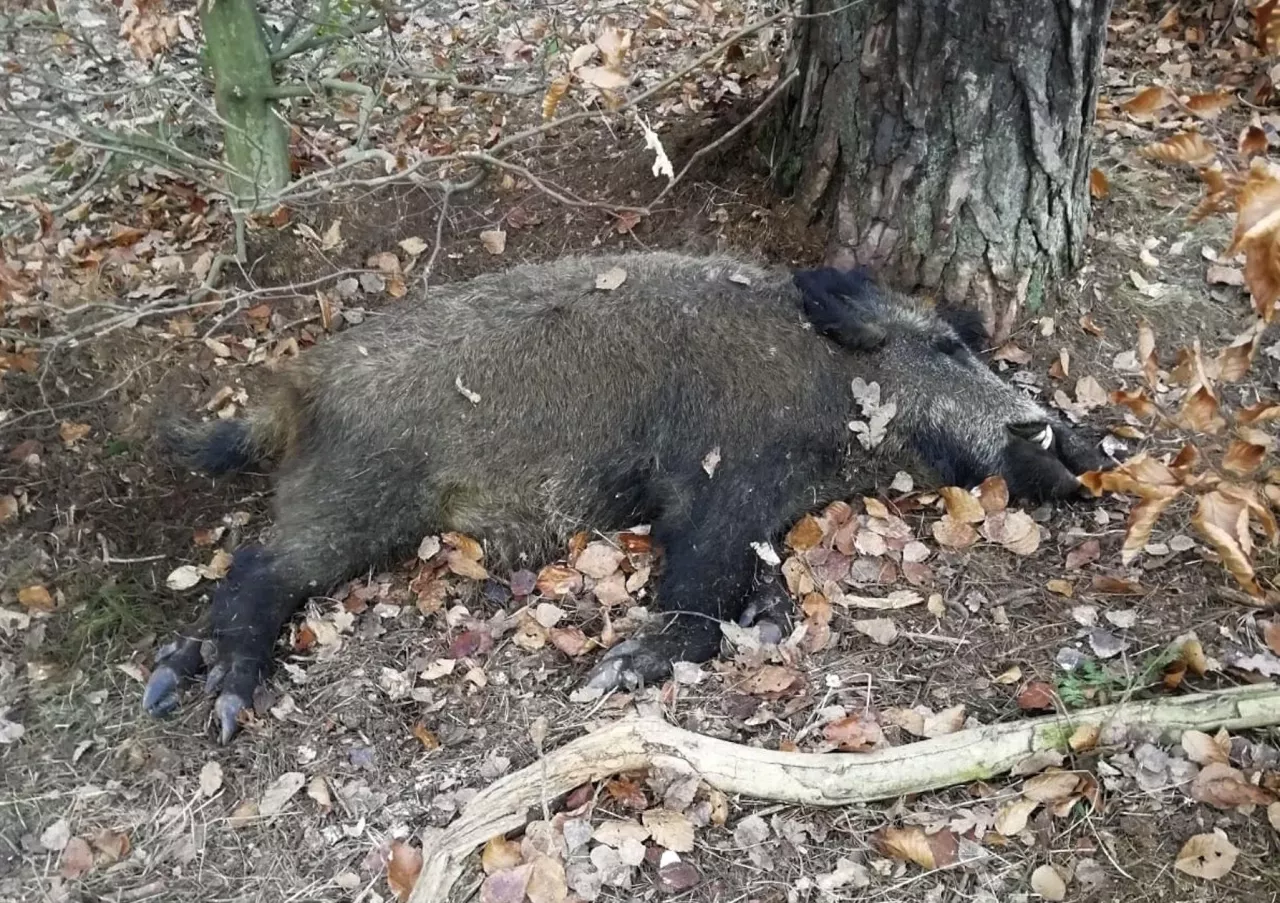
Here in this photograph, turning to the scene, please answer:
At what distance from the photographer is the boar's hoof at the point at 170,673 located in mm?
3713

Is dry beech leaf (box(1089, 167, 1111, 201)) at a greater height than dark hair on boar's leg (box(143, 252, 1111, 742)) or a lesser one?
greater

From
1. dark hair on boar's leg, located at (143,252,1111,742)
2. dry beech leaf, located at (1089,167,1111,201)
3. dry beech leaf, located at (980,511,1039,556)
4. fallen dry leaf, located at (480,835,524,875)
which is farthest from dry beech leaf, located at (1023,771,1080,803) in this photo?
dry beech leaf, located at (1089,167,1111,201)

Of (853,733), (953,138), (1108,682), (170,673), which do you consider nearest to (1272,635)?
(1108,682)

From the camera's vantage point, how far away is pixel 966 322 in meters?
4.59

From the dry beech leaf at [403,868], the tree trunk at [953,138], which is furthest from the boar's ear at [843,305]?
the dry beech leaf at [403,868]

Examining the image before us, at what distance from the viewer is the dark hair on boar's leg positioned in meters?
4.10

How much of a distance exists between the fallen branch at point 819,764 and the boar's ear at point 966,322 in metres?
2.04

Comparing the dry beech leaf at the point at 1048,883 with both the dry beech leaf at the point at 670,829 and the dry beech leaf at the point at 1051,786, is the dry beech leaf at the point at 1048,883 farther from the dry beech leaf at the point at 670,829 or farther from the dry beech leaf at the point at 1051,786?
the dry beech leaf at the point at 670,829

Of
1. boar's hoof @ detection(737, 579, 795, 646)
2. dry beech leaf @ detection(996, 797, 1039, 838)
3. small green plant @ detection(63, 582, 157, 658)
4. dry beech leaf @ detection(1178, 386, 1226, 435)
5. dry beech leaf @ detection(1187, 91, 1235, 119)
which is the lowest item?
boar's hoof @ detection(737, 579, 795, 646)

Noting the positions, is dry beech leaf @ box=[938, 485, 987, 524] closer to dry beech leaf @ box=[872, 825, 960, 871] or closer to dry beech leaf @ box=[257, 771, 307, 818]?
dry beech leaf @ box=[872, 825, 960, 871]

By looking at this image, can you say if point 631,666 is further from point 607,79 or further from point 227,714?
point 607,79

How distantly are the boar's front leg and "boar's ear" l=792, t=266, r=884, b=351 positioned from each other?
701mm

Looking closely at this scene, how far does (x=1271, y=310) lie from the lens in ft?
6.14

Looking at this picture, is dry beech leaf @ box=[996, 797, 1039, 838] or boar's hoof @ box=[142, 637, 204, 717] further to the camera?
boar's hoof @ box=[142, 637, 204, 717]
